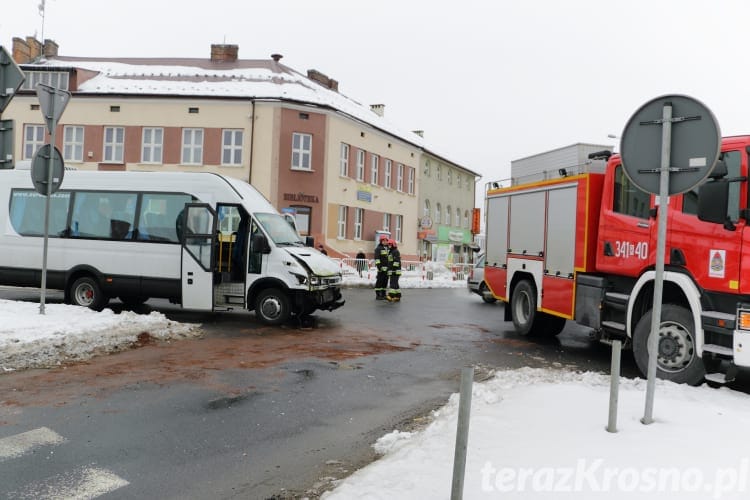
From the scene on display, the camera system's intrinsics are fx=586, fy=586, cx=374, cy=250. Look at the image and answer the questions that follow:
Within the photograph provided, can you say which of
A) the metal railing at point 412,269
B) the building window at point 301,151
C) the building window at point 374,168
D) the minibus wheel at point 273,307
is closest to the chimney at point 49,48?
the building window at point 301,151

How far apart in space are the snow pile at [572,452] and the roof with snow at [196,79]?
27.1 metres

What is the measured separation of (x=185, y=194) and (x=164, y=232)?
2.77 feet

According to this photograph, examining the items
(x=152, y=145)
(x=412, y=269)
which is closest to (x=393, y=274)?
(x=412, y=269)

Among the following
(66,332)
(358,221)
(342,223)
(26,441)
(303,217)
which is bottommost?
(26,441)

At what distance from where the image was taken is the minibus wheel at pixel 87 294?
11.6m

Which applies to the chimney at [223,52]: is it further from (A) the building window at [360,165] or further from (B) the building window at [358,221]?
(B) the building window at [358,221]

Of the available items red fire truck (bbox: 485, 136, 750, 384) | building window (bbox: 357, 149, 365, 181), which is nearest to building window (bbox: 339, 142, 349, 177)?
building window (bbox: 357, 149, 365, 181)

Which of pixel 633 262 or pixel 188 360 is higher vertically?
pixel 633 262

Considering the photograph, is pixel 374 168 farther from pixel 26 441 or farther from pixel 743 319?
pixel 26 441

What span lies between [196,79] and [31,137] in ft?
31.1

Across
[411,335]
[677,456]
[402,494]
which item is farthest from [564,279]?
[402,494]

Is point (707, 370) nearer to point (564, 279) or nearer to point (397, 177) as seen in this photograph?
point (564, 279)

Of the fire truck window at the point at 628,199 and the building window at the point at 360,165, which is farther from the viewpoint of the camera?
the building window at the point at 360,165

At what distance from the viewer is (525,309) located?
11.0 m
